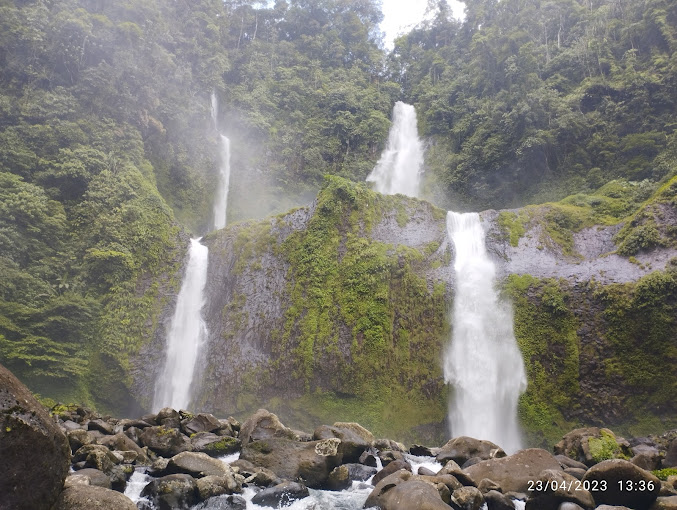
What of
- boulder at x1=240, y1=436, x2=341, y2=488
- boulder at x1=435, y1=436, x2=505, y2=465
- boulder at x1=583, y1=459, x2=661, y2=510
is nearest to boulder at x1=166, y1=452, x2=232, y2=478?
boulder at x1=240, y1=436, x2=341, y2=488

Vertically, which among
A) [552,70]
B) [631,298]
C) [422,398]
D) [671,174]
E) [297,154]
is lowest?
[422,398]

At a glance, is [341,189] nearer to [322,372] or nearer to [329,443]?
[322,372]

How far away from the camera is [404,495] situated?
6434 millimetres

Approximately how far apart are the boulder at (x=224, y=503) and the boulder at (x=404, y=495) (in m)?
1.88

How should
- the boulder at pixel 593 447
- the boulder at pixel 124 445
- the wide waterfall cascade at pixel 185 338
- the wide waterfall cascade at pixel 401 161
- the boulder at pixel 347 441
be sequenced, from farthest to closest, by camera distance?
the wide waterfall cascade at pixel 401 161, the wide waterfall cascade at pixel 185 338, the boulder at pixel 593 447, the boulder at pixel 347 441, the boulder at pixel 124 445

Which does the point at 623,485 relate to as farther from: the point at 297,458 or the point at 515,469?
the point at 297,458

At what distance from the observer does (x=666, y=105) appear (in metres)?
25.4

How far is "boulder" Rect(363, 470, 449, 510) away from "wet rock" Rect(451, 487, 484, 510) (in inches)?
23.0

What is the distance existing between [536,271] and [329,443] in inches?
484

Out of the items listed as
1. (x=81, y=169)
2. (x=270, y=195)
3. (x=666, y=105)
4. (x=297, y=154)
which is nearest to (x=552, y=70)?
(x=666, y=105)

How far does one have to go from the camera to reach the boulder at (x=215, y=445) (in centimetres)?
939

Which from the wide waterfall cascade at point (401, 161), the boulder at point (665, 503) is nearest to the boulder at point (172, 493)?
the boulder at point (665, 503)

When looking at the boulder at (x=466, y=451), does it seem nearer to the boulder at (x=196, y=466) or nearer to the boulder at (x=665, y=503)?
the boulder at (x=665, y=503)

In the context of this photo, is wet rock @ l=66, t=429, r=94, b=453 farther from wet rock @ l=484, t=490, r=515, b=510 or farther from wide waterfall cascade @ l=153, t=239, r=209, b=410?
wide waterfall cascade @ l=153, t=239, r=209, b=410
